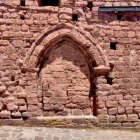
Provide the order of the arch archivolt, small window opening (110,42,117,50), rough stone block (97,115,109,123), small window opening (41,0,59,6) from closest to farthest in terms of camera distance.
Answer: rough stone block (97,115,109,123), the arch archivolt, small window opening (110,42,117,50), small window opening (41,0,59,6)

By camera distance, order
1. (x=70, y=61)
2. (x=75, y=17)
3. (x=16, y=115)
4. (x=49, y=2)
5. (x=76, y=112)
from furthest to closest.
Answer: (x=49, y=2)
(x=75, y=17)
(x=70, y=61)
(x=76, y=112)
(x=16, y=115)

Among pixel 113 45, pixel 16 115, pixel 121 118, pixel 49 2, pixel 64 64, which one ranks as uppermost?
pixel 49 2

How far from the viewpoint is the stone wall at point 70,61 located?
7188mm

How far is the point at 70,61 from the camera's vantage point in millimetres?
7449

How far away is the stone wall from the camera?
7.19m

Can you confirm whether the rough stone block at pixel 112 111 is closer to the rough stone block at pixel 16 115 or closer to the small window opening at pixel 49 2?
the rough stone block at pixel 16 115

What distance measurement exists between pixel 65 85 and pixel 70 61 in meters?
0.73

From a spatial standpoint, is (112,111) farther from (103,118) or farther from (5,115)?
(5,115)

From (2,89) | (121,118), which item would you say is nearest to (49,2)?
(2,89)

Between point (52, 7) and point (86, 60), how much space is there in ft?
6.18

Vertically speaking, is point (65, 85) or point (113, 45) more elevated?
point (113, 45)

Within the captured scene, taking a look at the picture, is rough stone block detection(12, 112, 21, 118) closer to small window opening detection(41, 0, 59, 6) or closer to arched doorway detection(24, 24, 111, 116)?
arched doorway detection(24, 24, 111, 116)

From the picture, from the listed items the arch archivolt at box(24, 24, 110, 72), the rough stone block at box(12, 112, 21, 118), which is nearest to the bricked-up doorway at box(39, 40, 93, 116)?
the arch archivolt at box(24, 24, 110, 72)

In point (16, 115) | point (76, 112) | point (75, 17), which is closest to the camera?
point (16, 115)
